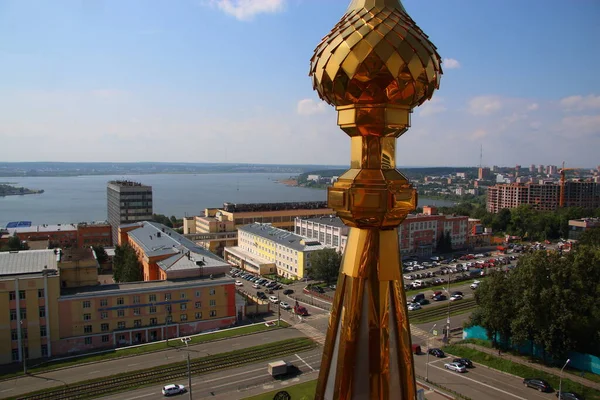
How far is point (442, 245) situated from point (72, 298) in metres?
33.0

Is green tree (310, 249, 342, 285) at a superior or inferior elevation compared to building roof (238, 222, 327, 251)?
inferior

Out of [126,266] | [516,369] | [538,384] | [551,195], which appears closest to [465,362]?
[516,369]

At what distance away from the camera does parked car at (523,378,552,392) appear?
1658 cm

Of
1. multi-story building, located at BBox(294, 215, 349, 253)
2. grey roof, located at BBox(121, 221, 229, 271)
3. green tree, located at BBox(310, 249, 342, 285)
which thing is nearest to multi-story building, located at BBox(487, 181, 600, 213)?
multi-story building, located at BBox(294, 215, 349, 253)

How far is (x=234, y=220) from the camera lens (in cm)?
4828

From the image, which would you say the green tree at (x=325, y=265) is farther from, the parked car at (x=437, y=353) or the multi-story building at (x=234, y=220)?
the multi-story building at (x=234, y=220)

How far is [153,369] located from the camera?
60.8ft

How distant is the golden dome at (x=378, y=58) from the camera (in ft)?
6.73

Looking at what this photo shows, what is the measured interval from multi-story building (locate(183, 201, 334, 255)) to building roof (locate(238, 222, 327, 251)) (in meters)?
4.18

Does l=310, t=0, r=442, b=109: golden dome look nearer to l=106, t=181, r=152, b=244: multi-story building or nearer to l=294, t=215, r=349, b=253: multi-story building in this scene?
l=294, t=215, r=349, b=253: multi-story building

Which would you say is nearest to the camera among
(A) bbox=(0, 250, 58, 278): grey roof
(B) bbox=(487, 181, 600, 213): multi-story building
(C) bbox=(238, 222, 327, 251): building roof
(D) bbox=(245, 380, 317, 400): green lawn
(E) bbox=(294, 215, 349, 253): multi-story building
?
(D) bbox=(245, 380, 317, 400): green lawn

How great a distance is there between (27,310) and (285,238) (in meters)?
20.6

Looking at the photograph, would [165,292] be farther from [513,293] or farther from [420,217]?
[420,217]

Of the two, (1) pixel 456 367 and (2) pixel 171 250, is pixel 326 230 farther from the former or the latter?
(1) pixel 456 367
